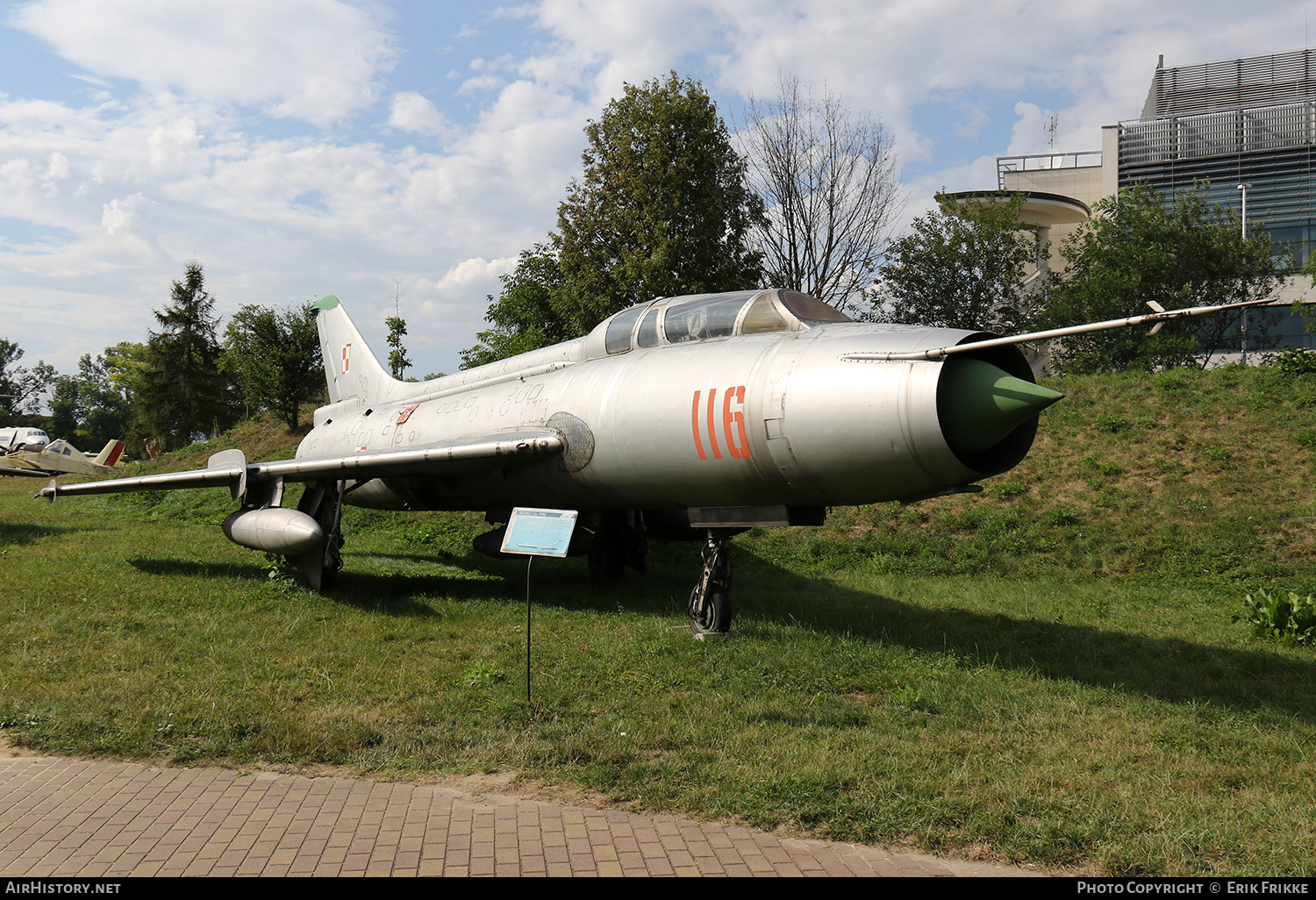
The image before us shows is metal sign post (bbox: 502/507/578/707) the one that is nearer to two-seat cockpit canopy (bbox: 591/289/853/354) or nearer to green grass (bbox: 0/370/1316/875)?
green grass (bbox: 0/370/1316/875)

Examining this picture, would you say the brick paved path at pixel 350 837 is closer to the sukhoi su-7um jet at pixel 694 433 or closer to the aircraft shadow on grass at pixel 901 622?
the sukhoi su-7um jet at pixel 694 433

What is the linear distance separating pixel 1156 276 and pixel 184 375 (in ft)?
171

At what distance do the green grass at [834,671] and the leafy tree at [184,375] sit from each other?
39.8 m

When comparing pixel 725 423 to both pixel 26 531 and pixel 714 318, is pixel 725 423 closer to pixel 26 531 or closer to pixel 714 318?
pixel 714 318

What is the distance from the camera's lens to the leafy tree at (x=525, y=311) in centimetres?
3438

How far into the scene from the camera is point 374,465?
32.8ft

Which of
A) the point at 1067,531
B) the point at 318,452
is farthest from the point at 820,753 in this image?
the point at 318,452

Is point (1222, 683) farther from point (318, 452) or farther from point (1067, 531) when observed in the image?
point (318, 452)

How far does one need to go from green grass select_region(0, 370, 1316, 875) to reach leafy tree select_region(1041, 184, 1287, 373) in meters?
13.1

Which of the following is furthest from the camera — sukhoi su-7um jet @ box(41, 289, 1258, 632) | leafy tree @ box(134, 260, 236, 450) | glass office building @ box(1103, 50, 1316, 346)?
leafy tree @ box(134, 260, 236, 450)

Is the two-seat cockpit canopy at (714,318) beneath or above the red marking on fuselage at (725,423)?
above

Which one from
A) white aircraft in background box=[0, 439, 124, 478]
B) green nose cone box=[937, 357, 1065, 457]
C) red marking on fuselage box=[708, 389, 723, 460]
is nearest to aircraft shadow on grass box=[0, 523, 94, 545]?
white aircraft in background box=[0, 439, 124, 478]

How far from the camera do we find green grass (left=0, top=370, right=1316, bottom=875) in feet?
14.6

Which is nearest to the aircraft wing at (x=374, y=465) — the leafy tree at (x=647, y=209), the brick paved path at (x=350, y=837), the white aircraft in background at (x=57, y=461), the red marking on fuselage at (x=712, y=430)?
the red marking on fuselage at (x=712, y=430)
